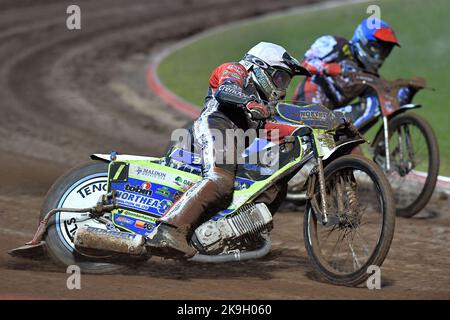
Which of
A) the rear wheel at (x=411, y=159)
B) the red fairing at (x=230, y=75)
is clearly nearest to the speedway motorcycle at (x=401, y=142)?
the rear wheel at (x=411, y=159)

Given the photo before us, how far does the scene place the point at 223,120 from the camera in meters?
7.28

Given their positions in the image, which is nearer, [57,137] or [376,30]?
[376,30]

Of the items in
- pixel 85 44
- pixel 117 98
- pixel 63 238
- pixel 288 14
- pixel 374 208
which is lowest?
pixel 63 238

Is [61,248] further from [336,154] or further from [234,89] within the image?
[336,154]

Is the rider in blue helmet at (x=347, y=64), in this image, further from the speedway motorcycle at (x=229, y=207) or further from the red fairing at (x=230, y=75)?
the red fairing at (x=230, y=75)

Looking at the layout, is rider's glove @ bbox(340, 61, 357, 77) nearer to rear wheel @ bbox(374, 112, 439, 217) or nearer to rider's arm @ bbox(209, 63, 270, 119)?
rear wheel @ bbox(374, 112, 439, 217)

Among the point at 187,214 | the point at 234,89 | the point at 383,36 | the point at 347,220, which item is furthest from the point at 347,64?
the point at 187,214

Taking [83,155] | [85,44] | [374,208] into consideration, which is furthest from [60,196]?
[85,44]

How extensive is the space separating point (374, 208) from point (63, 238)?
161 inches

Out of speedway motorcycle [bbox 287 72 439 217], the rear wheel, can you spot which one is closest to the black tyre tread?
speedway motorcycle [bbox 287 72 439 217]

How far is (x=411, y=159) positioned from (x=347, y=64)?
50.7 inches

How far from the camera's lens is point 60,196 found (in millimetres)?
7383
